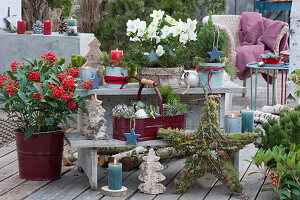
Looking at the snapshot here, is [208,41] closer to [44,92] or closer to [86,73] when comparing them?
[86,73]

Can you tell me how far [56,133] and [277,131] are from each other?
57.6 inches

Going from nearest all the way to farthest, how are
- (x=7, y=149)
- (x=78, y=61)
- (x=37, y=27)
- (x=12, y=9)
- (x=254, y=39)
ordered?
(x=78, y=61), (x=7, y=149), (x=37, y=27), (x=12, y=9), (x=254, y=39)

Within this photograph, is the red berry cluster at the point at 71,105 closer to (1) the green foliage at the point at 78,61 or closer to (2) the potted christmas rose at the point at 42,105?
(2) the potted christmas rose at the point at 42,105

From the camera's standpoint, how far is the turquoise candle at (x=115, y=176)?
3648 millimetres

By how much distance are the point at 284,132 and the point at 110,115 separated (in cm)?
133

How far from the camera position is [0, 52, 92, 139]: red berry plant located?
3.73m

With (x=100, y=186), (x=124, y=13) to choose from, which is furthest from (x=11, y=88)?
(x=124, y=13)

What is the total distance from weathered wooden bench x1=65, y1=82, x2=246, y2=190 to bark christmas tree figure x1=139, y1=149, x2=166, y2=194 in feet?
0.38

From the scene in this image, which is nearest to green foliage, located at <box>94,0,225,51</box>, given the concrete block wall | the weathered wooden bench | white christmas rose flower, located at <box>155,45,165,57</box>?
the concrete block wall

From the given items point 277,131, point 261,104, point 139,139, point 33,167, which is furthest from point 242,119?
point 261,104

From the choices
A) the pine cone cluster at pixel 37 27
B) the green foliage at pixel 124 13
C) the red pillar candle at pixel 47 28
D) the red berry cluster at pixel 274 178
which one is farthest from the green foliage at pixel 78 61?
the green foliage at pixel 124 13

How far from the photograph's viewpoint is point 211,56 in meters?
4.02

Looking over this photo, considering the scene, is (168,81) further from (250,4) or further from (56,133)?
(250,4)

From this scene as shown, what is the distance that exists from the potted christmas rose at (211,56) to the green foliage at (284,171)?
73 centimetres
